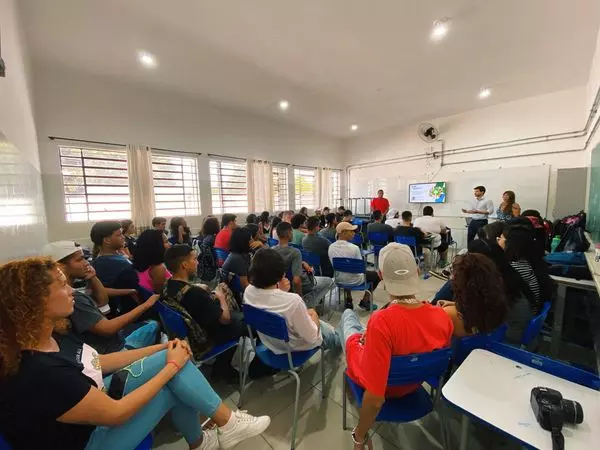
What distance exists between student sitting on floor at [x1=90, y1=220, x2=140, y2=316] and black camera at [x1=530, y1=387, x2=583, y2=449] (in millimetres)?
2437

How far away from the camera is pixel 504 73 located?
4.39 m

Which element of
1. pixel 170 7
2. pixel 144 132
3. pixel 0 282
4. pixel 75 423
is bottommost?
pixel 75 423

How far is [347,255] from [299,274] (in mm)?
752

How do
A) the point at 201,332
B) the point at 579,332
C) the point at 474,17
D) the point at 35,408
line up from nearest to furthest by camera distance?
the point at 35,408 → the point at 201,332 → the point at 579,332 → the point at 474,17

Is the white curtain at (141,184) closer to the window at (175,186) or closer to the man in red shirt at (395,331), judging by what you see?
the window at (175,186)

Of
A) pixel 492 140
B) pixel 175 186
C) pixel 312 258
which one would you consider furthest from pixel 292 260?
pixel 492 140

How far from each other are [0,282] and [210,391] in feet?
3.11

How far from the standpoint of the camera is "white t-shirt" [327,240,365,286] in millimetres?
2945

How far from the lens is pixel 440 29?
3182mm

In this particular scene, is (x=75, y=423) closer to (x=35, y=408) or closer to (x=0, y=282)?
(x=35, y=408)

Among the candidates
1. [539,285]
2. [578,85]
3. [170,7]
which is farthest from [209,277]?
[578,85]

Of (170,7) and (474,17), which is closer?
(170,7)

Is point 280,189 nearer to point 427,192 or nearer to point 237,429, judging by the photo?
point 427,192

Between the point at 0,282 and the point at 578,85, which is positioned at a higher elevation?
the point at 578,85
